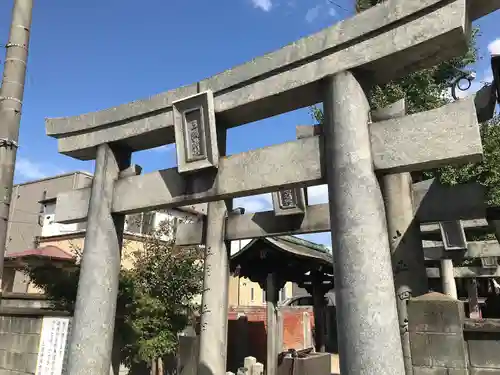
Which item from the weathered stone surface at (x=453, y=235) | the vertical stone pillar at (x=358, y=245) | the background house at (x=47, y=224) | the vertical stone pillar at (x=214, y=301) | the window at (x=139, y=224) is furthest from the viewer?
the window at (x=139, y=224)

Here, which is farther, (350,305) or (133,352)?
(133,352)

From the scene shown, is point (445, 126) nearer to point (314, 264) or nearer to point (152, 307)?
point (152, 307)

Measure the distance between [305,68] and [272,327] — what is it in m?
10.9

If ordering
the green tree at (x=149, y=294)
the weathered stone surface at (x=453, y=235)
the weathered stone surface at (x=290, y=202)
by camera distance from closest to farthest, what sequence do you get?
the green tree at (x=149, y=294) → the weathered stone surface at (x=290, y=202) → the weathered stone surface at (x=453, y=235)

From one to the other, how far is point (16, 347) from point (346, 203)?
6820 mm

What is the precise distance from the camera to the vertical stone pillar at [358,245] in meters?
3.50

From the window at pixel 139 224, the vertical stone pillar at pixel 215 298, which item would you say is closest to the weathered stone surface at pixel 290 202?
the vertical stone pillar at pixel 215 298

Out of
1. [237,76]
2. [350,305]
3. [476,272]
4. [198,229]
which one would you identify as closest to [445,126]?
[350,305]

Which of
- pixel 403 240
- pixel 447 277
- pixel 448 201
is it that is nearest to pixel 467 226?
pixel 447 277

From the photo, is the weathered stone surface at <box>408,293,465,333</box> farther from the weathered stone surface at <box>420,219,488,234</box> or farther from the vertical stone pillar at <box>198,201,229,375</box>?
the weathered stone surface at <box>420,219,488,234</box>

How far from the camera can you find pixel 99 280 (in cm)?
552

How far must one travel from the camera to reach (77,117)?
6.47m

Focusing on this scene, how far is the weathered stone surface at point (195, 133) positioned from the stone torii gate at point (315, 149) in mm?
14

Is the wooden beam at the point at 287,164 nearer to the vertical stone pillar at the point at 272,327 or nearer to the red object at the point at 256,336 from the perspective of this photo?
the vertical stone pillar at the point at 272,327
